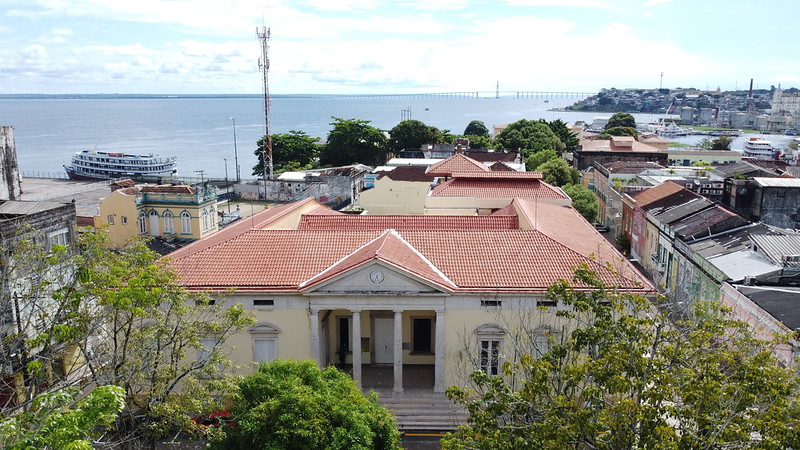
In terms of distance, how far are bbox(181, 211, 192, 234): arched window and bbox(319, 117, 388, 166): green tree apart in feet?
160

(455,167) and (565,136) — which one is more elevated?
(455,167)

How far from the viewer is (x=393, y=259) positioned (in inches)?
1029

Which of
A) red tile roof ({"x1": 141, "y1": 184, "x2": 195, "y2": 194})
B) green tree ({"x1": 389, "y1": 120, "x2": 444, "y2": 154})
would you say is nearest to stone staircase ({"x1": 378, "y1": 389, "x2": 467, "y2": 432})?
red tile roof ({"x1": 141, "y1": 184, "x2": 195, "y2": 194})

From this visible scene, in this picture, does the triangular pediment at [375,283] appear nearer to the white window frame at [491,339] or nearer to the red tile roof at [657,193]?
the white window frame at [491,339]

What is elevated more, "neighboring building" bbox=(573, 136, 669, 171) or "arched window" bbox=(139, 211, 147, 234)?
"neighboring building" bbox=(573, 136, 669, 171)

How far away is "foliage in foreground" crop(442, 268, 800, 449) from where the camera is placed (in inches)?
468

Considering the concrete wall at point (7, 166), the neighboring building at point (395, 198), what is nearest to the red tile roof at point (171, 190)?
the concrete wall at point (7, 166)

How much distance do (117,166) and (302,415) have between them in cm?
11293

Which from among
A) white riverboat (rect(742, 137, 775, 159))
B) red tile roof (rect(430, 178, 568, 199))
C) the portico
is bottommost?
the portico

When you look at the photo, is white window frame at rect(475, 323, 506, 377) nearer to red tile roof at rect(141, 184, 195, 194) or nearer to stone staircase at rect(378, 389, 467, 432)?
stone staircase at rect(378, 389, 467, 432)

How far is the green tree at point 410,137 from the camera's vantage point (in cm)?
10656

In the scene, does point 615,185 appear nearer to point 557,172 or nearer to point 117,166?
point 557,172

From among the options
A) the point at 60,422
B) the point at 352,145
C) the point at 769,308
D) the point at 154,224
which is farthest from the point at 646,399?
the point at 352,145

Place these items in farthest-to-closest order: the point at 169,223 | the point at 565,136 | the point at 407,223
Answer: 1. the point at 565,136
2. the point at 169,223
3. the point at 407,223
